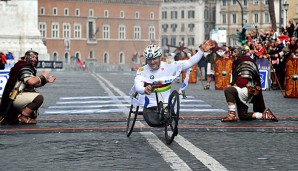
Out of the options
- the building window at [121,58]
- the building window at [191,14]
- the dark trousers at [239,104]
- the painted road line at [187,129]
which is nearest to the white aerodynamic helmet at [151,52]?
the painted road line at [187,129]

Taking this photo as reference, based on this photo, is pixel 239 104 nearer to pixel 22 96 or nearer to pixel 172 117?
pixel 22 96

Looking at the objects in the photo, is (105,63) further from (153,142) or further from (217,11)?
(153,142)

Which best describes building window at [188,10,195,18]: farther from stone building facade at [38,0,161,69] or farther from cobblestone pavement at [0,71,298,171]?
cobblestone pavement at [0,71,298,171]

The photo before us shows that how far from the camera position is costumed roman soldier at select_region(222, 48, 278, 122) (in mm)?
17042

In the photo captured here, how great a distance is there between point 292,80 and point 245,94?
9759 millimetres

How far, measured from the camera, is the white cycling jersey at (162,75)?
14.0 meters

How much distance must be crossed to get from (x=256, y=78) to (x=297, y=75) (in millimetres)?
9412

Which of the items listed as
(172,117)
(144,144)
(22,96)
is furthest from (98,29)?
(144,144)

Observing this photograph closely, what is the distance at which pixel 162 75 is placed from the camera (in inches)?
556

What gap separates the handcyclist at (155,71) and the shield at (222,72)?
19504mm

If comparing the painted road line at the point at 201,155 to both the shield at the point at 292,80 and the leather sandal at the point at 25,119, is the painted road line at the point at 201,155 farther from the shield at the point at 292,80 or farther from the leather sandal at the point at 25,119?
the shield at the point at 292,80

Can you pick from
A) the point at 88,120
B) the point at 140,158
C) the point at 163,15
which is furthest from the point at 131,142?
the point at 163,15

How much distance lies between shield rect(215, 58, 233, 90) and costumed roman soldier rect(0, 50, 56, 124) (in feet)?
57.1

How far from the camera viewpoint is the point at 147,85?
13977 mm
